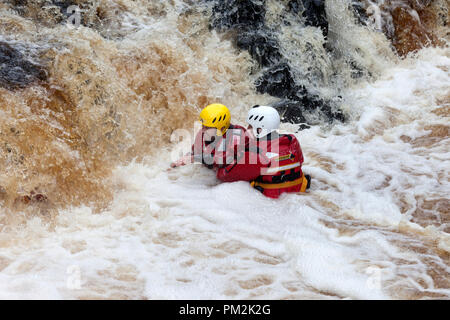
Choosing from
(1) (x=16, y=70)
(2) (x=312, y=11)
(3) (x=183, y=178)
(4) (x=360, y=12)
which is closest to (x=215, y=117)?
(3) (x=183, y=178)

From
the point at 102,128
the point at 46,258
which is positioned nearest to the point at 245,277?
the point at 46,258

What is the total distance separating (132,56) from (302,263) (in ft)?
11.5

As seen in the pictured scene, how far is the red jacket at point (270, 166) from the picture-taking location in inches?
166

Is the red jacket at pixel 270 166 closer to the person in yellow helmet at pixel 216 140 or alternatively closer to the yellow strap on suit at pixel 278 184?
the yellow strap on suit at pixel 278 184

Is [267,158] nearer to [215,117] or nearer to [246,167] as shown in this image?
[246,167]

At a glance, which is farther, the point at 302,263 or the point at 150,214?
the point at 150,214

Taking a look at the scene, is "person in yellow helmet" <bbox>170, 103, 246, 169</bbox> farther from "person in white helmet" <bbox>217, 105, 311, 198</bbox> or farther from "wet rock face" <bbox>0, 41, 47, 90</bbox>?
"wet rock face" <bbox>0, 41, 47, 90</bbox>

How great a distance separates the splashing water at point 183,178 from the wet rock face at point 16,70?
0.10ft

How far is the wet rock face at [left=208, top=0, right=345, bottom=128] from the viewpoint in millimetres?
6699

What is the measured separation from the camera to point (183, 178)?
16.3 ft

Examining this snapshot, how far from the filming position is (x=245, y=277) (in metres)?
3.44

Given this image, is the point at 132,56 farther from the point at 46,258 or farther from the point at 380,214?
the point at 380,214

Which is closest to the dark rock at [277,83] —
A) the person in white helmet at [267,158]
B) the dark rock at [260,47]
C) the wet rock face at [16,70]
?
the dark rock at [260,47]

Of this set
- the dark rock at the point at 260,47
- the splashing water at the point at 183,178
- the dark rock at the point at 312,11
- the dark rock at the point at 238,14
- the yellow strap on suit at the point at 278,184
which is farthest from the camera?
the dark rock at the point at 312,11
